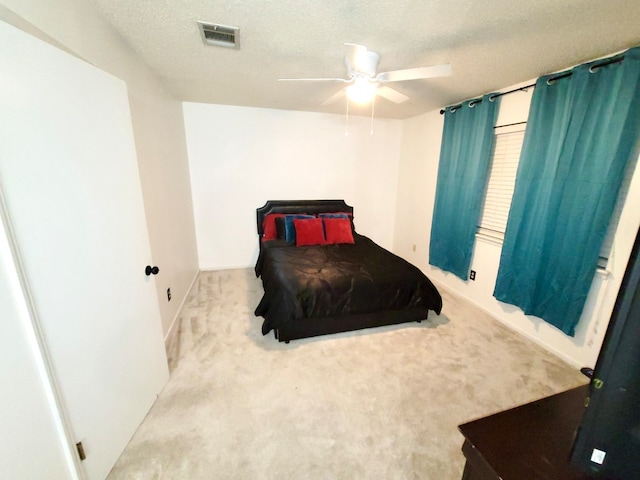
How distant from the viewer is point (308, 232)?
3469mm

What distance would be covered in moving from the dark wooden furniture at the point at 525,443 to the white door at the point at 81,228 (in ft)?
5.13

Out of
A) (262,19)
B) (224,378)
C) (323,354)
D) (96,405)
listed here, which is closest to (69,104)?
A: (262,19)

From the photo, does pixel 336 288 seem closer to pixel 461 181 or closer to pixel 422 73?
pixel 422 73

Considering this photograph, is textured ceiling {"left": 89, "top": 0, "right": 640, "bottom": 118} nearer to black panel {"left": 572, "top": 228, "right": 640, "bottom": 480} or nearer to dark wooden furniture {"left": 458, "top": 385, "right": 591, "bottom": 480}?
black panel {"left": 572, "top": 228, "right": 640, "bottom": 480}

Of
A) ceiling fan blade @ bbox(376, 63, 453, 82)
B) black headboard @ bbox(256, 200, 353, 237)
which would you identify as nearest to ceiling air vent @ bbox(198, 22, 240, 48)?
ceiling fan blade @ bbox(376, 63, 453, 82)

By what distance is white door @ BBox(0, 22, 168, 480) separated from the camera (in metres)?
0.92

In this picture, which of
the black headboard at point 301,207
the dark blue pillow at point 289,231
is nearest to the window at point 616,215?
the black headboard at point 301,207

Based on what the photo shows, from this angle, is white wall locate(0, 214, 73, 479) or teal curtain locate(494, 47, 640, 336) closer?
white wall locate(0, 214, 73, 479)

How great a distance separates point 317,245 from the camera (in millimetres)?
3404

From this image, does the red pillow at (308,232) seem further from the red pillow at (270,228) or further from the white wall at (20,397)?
the white wall at (20,397)

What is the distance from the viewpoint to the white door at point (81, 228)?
92cm

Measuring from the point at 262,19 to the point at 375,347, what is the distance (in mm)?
2582

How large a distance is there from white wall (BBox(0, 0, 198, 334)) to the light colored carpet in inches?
27.8

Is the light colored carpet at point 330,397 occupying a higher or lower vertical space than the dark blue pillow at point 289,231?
lower
